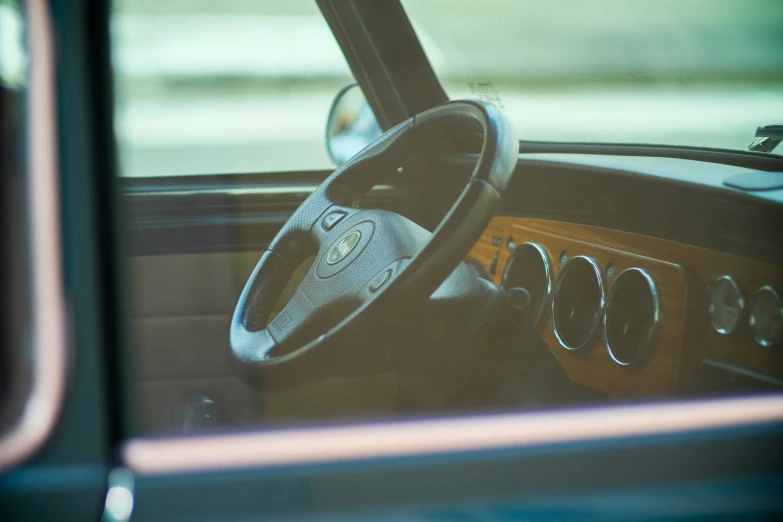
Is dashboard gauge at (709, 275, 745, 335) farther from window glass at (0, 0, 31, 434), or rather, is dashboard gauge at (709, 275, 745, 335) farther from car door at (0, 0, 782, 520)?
window glass at (0, 0, 31, 434)

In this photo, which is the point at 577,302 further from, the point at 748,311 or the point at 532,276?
the point at 748,311

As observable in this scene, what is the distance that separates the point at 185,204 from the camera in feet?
7.93

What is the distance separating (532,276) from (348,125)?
0.85m


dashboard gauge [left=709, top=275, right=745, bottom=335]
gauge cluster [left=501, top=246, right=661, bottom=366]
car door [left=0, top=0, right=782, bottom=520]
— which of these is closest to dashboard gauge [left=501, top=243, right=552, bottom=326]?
gauge cluster [left=501, top=246, right=661, bottom=366]

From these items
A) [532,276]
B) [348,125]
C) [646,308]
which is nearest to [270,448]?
[646,308]

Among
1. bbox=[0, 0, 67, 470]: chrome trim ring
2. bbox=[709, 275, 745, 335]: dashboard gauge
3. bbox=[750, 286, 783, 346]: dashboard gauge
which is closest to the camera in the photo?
bbox=[0, 0, 67, 470]: chrome trim ring

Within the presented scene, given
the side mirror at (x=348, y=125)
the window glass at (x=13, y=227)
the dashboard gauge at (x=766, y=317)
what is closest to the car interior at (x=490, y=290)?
the dashboard gauge at (x=766, y=317)

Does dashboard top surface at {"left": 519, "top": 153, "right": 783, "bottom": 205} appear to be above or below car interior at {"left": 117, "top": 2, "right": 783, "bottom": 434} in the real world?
above

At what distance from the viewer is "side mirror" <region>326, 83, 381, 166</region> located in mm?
2506

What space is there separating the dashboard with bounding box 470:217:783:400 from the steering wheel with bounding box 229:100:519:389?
39cm

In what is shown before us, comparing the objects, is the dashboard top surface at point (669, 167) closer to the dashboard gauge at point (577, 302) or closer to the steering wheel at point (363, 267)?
the dashboard gauge at point (577, 302)

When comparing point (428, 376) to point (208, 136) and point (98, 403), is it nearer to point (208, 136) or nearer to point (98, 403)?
point (98, 403)

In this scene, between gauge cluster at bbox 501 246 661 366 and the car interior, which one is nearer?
the car interior

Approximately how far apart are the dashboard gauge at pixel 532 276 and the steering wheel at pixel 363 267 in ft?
1.60
